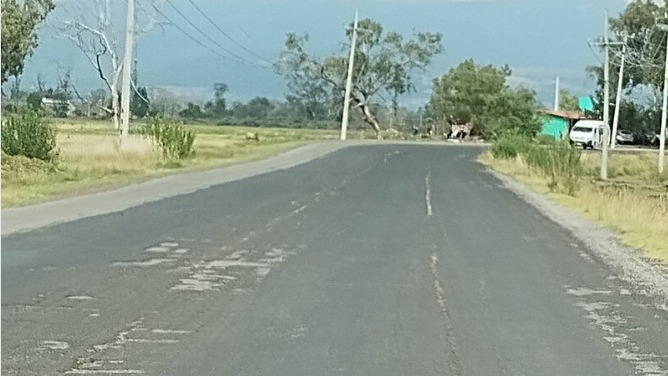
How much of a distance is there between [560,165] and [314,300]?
1147 inches

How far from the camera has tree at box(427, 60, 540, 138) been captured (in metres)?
114

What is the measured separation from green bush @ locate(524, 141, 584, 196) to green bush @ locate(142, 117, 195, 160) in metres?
13.6

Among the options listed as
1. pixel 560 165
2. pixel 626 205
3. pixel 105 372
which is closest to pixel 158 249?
pixel 105 372

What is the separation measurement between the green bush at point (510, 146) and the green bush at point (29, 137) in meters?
22.8

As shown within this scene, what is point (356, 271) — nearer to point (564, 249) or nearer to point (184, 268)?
point (184, 268)

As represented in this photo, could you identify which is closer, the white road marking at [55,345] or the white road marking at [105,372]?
the white road marking at [105,372]

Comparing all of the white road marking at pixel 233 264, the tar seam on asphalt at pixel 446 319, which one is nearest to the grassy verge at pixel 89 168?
the white road marking at pixel 233 264

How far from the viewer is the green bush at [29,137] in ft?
117

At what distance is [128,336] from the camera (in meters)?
9.38

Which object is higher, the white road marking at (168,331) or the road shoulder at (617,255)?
the white road marking at (168,331)

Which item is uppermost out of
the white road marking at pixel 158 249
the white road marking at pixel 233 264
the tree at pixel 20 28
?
the tree at pixel 20 28

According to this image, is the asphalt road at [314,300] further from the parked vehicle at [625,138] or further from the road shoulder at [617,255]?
the parked vehicle at [625,138]

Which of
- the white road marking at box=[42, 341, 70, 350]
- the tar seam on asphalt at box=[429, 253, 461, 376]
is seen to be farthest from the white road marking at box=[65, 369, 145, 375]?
the tar seam on asphalt at box=[429, 253, 461, 376]

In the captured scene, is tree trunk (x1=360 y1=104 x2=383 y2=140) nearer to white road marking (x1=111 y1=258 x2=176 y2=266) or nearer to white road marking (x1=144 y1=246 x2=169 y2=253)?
white road marking (x1=144 y1=246 x2=169 y2=253)
